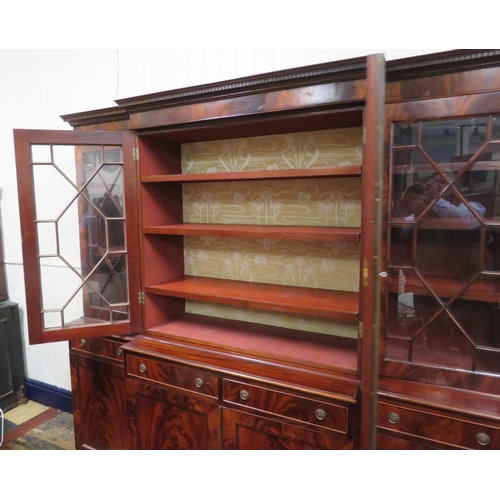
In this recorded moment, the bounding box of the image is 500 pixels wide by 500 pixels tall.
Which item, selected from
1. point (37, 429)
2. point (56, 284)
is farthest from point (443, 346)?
point (37, 429)

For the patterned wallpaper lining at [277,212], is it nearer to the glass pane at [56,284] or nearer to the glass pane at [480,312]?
the glass pane at [480,312]

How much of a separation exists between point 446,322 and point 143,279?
124 cm

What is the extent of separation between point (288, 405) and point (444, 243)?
774 mm

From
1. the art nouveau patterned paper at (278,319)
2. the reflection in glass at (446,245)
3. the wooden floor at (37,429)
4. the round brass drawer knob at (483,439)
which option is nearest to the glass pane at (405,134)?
the reflection in glass at (446,245)

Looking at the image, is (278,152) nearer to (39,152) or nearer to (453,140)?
(453,140)

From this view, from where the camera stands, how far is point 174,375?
4.70 feet

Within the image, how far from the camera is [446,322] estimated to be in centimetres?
113

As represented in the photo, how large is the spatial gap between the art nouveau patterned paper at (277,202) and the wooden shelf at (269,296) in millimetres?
308

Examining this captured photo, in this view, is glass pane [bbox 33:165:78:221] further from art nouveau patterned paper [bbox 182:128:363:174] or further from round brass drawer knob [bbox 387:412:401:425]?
round brass drawer knob [bbox 387:412:401:425]

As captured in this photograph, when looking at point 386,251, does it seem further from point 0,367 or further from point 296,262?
point 0,367

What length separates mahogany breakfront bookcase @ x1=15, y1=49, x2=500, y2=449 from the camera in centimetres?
104

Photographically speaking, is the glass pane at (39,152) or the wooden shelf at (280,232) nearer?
the wooden shelf at (280,232)

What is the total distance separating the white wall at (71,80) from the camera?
1.68 metres

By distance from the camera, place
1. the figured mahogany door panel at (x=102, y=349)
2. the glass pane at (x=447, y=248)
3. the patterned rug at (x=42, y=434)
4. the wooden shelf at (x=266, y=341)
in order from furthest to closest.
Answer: the patterned rug at (x=42, y=434)
the figured mahogany door panel at (x=102, y=349)
the wooden shelf at (x=266, y=341)
the glass pane at (x=447, y=248)
